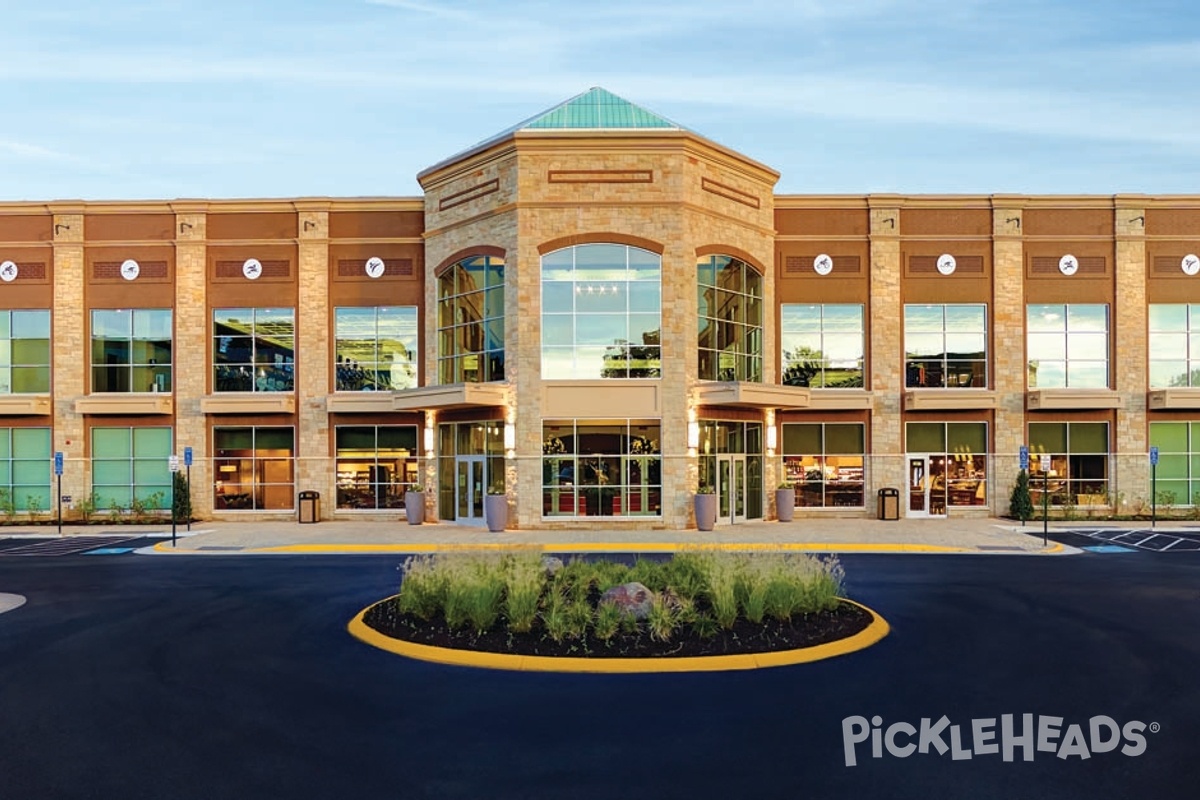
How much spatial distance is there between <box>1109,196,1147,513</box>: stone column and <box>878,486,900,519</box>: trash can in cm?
759

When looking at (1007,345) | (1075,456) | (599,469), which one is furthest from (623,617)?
(1075,456)

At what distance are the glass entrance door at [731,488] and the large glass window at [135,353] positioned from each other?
19.5 meters

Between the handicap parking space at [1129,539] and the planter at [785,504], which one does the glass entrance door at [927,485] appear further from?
the planter at [785,504]

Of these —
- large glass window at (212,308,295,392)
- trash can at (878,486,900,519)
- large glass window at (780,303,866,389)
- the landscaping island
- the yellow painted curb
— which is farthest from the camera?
large glass window at (212,308,295,392)

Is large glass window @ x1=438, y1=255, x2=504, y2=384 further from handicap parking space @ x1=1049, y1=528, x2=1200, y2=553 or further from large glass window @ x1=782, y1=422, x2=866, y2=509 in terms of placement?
handicap parking space @ x1=1049, y1=528, x2=1200, y2=553

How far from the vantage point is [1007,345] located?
28.5 m

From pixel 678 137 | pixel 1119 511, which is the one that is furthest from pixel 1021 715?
pixel 1119 511

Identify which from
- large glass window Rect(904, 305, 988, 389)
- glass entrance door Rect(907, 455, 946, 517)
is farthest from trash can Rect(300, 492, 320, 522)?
large glass window Rect(904, 305, 988, 389)

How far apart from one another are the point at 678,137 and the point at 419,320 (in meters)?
10.8

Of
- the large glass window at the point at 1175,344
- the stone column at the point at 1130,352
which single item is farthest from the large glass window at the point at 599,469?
the large glass window at the point at 1175,344

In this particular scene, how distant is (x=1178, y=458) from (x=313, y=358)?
3035 centimetres

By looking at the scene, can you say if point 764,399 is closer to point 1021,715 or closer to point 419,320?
point 419,320

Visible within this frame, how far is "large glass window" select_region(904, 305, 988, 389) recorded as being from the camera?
2867 cm

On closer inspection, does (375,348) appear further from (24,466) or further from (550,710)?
(550,710)
